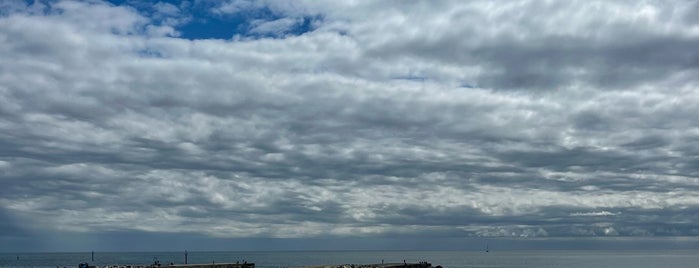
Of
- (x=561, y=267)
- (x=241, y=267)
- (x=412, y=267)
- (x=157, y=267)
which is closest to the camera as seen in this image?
(x=157, y=267)

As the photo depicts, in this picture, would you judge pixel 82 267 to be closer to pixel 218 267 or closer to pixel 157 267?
pixel 157 267

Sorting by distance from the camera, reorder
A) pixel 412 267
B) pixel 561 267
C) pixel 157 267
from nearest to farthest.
Answer: pixel 157 267 → pixel 412 267 → pixel 561 267

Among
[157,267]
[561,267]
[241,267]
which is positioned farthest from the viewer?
[561,267]

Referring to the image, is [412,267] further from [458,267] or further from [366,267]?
[458,267]

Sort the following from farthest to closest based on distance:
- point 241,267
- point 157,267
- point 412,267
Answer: point 412,267
point 241,267
point 157,267

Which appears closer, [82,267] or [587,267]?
[82,267]

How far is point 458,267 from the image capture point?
654ft

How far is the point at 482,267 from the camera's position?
19938 cm

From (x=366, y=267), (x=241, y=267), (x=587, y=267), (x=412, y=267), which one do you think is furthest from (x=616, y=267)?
(x=241, y=267)

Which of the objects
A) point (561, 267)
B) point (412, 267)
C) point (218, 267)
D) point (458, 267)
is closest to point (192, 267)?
point (218, 267)

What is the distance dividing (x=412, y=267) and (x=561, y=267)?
82.3 metres

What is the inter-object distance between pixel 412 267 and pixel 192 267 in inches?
1660

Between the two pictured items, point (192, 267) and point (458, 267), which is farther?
point (458, 267)

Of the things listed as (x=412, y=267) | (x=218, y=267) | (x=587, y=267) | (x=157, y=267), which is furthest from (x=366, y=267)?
(x=587, y=267)
